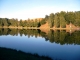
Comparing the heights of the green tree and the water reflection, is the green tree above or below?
above

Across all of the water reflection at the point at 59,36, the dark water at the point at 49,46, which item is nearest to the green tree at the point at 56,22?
the water reflection at the point at 59,36

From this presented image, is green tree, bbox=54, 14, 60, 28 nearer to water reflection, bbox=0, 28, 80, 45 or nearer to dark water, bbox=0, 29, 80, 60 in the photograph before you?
water reflection, bbox=0, 28, 80, 45

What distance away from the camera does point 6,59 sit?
1231cm

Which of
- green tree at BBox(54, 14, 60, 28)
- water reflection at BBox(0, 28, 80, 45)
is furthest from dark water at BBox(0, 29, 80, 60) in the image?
green tree at BBox(54, 14, 60, 28)

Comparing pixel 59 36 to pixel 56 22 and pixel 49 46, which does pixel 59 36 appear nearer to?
pixel 49 46

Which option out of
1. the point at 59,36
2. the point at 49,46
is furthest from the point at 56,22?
the point at 49,46

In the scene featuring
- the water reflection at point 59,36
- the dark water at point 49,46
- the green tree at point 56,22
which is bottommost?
the dark water at point 49,46

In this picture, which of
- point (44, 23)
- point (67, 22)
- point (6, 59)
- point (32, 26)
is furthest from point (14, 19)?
point (6, 59)

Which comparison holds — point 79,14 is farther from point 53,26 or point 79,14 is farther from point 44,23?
point 44,23

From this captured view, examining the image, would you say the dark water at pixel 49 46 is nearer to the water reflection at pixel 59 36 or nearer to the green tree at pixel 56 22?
the water reflection at pixel 59 36

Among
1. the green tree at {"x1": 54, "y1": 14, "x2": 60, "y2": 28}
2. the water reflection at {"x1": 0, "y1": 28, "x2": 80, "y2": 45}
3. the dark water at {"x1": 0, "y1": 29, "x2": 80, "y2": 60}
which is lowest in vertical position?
the dark water at {"x1": 0, "y1": 29, "x2": 80, "y2": 60}

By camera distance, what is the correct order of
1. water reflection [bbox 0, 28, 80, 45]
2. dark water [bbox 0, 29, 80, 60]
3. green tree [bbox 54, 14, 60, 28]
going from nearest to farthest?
dark water [bbox 0, 29, 80, 60]
water reflection [bbox 0, 28, 80, 45]
green tree [bbox 54, 14, 60, 28]

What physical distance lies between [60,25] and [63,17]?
22.8 ft

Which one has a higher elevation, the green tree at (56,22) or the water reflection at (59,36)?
the green tree at (56,22)
